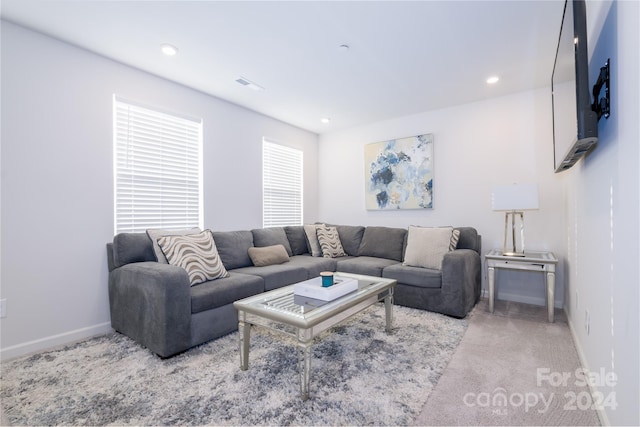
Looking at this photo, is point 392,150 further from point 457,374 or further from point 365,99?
point 457,374

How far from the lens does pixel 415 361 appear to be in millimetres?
2049

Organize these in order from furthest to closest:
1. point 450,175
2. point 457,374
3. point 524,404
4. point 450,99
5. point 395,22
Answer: point 450,175 < point 450,99 < point 395,22 < point 457,374 < point 524,404

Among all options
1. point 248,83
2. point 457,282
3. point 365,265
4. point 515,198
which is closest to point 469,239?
point 515,198

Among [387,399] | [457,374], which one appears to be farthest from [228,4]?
[457,374]

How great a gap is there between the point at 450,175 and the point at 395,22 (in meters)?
2.26

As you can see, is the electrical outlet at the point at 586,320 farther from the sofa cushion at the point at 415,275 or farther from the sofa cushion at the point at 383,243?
the sofa cushion at the point at 383,243

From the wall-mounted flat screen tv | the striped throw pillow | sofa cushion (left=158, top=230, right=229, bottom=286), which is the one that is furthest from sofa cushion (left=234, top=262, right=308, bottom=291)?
the wall-mounted flat screen tv

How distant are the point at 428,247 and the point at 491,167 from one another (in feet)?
4.39

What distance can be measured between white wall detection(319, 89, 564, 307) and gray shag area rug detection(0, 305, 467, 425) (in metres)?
1.64

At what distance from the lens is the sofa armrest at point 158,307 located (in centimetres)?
207

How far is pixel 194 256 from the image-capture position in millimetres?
2598

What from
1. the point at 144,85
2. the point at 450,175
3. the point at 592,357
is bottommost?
the point at 592,357

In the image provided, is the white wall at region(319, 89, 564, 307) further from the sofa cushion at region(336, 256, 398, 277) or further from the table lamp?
the sofa cushion at region(336, 256, 398, 277)

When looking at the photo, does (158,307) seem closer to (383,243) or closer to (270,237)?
(270,237)
